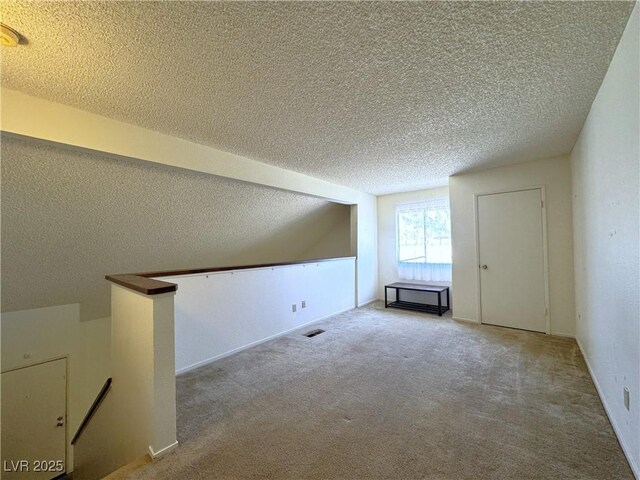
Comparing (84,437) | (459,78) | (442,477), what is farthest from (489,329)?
(84,437)

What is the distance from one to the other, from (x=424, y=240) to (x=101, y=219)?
477cm

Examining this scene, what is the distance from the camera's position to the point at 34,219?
2355 millimetres

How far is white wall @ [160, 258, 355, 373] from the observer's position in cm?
267

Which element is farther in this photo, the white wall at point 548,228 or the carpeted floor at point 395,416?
the white wall at point 548,228

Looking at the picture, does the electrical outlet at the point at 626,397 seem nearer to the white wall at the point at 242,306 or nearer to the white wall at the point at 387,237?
the white wall at the point at 242,306

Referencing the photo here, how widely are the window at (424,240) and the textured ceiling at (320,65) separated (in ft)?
7.83

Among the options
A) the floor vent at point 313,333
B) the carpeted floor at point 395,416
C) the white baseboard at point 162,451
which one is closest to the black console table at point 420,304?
the carpeted floor at point 395,416

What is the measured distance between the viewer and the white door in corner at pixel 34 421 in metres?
3.16

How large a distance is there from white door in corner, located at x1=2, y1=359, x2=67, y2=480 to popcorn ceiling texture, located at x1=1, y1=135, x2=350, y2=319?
817 mm

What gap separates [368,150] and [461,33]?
1652mm

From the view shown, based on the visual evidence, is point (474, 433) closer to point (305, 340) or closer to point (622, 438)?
point (622, 438)

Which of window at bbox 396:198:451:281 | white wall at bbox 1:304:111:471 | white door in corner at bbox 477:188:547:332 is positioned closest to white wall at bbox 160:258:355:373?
window at bbox 396:198:451:281

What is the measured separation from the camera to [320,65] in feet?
5.06

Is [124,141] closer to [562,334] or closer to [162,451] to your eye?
[162,451]
